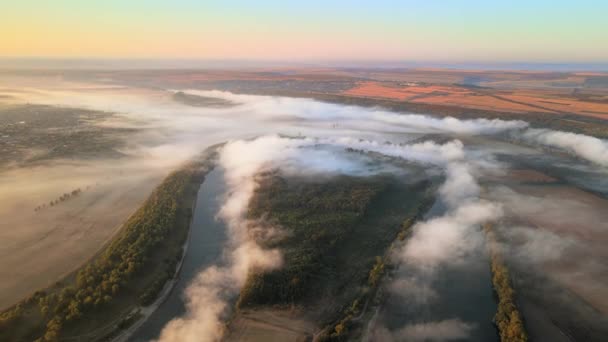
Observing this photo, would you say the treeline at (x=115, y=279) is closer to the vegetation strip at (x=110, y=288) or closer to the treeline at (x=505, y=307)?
the vegetation strip at (x=110, y=288)

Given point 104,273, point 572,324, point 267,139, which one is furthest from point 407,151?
point 104,273

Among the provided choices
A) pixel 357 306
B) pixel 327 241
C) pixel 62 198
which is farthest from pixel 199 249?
pixel 62 198

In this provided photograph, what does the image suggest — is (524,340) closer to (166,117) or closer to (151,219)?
(151,219)

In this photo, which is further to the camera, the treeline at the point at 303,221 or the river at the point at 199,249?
the treeline at the point at 303,221

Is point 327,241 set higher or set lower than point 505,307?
higher

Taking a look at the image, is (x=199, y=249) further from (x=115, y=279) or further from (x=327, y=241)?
(x=327, y=241)

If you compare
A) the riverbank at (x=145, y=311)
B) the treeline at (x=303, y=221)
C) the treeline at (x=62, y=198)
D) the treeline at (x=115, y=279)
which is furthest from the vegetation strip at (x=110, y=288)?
the treeline at (x=62, y=198)
